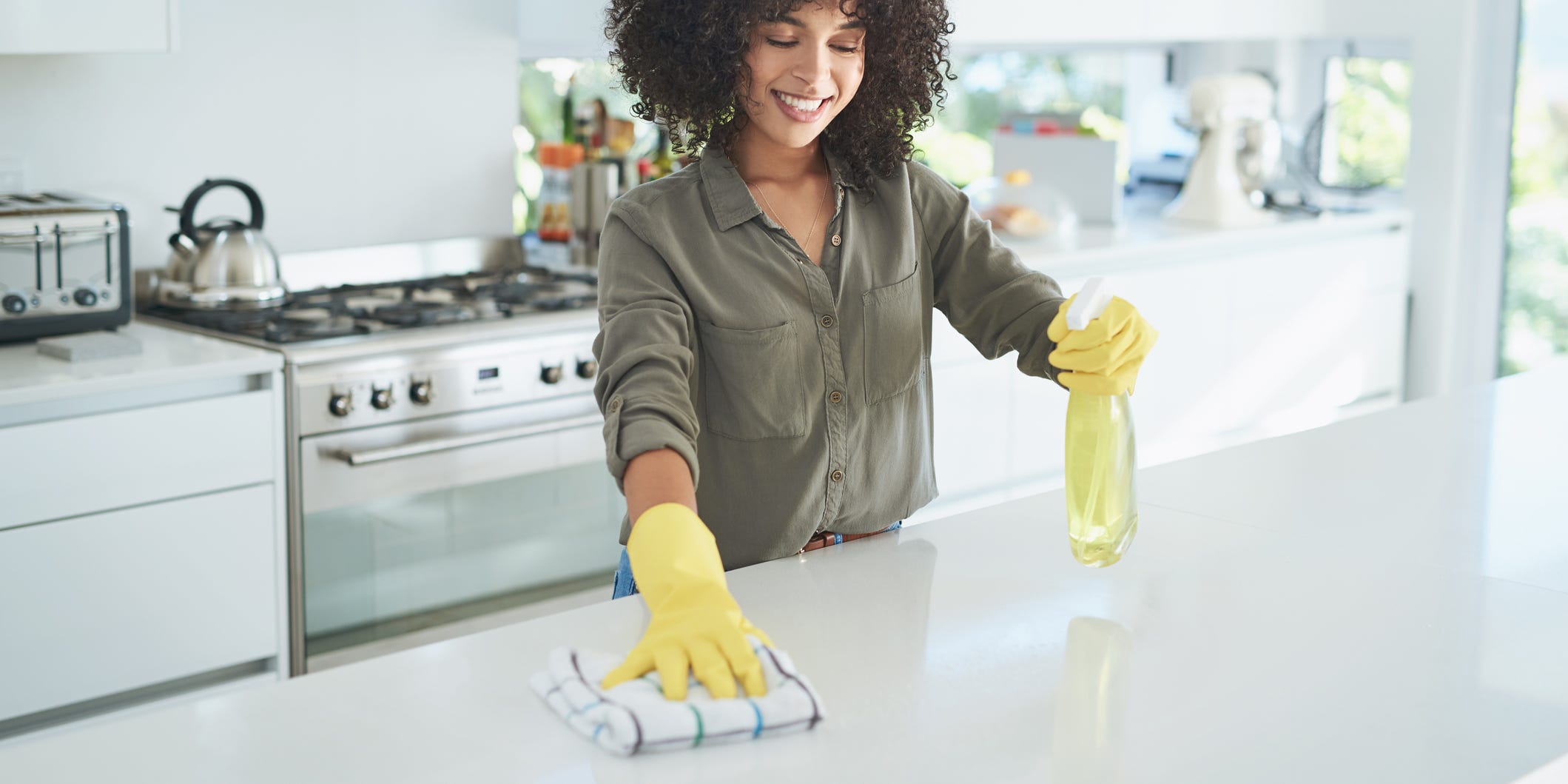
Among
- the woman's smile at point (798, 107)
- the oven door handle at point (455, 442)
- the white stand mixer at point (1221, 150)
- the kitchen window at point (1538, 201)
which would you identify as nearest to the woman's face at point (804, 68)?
the woman's smile at point (798, 107)

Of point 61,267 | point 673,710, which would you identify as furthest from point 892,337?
point 61,267

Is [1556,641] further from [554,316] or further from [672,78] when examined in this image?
[554,316]

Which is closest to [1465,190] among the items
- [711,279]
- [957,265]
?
[957,265]

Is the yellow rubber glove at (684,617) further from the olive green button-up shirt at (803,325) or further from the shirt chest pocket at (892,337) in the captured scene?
the shirt chest pocket at (892,337)

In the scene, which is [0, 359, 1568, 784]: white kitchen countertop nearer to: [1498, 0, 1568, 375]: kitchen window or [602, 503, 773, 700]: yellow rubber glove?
[602, 503, 773, 700]: yellow rubber glove

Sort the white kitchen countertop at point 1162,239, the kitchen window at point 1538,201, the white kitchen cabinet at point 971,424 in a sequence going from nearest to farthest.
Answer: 1. the white kitchen cabinet at point 971,424
2. the white kitchen countertop at point 1162,239
3. the kitchen window at point 1538,201

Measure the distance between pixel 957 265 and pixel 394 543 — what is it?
120 cm

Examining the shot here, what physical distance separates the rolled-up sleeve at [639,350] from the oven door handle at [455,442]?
823 mm

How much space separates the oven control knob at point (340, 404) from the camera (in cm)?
219

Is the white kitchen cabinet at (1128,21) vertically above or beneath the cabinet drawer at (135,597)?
above

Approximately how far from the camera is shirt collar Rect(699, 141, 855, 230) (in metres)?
1.39

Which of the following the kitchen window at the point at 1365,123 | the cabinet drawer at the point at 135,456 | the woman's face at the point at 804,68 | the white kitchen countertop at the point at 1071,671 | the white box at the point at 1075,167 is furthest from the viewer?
the kitchen window at the point at 1365,123

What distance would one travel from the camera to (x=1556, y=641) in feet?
3.78

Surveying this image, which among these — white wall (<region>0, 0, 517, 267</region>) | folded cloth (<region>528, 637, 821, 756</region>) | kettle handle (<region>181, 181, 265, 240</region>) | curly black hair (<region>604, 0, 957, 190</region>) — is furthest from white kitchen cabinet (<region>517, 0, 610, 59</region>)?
folded cloth (<region>528, 637, 821, 756</region>)
